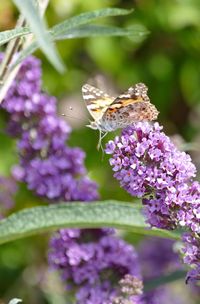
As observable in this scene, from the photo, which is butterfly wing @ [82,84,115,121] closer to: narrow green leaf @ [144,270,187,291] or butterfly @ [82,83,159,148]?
butterfly @ [82,83,159,148]

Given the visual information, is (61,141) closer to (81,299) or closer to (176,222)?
(81,299)

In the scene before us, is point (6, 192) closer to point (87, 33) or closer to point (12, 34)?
point (87, 33)

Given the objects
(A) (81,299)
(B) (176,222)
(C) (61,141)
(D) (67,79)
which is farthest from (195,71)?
(B) (176,222)

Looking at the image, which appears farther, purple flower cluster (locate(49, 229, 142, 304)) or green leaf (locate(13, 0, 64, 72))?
purple flower cluster (locate(49, 229, 142, 304))

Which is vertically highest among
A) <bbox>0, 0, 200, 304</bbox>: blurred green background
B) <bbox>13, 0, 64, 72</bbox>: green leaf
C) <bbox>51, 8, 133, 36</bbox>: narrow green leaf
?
<bbox>0, 0, 200, 304</bbox>: blurred green background

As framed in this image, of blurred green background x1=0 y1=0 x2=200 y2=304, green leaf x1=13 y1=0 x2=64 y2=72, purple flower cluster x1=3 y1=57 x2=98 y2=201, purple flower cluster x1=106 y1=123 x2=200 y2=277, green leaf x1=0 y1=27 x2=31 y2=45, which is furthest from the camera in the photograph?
blurred green background x1=0 y1=0 x2=200 y2=304

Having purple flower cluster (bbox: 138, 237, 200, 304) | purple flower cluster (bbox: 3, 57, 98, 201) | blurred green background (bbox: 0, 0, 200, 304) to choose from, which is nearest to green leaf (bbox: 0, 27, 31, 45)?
purple flower cluster (bbox: 3, 57, 98, 201)

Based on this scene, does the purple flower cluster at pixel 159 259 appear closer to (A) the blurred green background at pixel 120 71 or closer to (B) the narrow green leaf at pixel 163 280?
(A) the blurred green background at pixel 120 71
